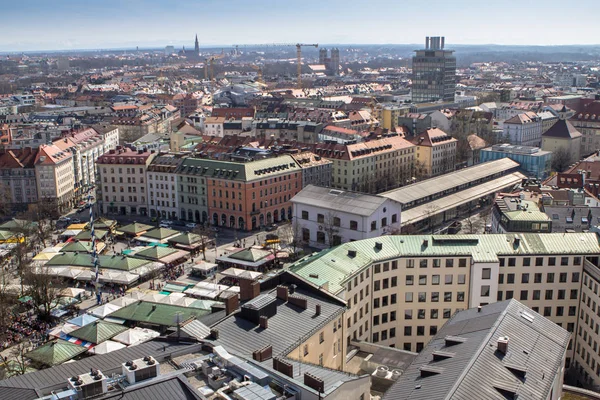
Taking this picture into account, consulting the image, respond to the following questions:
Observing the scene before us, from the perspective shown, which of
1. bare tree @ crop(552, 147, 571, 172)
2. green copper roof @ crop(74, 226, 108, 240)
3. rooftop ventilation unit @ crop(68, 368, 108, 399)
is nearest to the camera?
rooftop ventilation unit @ crop(68, 368, 108, 399)

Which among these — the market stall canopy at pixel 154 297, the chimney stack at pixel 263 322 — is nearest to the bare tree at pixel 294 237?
the market stall canopy at pixel 154 297

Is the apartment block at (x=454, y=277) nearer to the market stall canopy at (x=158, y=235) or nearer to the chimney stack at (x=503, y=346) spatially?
the chimney stack at (x=503, y=346)

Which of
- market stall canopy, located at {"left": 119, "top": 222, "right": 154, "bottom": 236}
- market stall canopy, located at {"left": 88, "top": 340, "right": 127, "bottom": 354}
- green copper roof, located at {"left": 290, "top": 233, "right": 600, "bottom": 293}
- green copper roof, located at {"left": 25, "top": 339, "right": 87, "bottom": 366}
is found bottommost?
market stall canopy, located at {"left": 119, "top": 222, "right": 154, "bottom": 236}

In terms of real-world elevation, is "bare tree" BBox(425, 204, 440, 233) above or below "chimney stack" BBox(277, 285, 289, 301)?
below

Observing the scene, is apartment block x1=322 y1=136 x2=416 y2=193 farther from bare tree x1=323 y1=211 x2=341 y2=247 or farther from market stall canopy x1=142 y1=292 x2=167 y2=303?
market stall canopy x1=142 y1=292 x2=167 y2=303

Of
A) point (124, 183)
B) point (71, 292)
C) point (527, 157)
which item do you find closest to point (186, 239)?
point (71, 292)

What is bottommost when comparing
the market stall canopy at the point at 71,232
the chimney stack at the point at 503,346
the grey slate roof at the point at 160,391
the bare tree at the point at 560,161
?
the market stall canopy at the point at 71,232

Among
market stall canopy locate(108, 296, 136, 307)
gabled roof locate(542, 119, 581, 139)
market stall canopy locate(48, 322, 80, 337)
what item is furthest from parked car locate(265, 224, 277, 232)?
gabled roof locate(542, 119, 581, 139)

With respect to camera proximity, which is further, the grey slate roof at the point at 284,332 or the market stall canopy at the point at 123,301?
the market stall canopy at the point at 123,301
